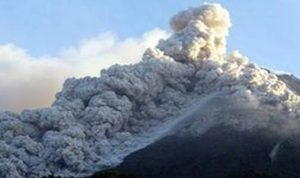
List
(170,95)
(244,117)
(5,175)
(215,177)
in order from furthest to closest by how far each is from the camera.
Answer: (170,95) → (244,117) → (5,175) → (215,177)

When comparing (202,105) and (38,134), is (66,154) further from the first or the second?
(202,105)

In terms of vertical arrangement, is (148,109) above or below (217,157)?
above

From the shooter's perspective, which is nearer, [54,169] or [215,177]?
[215,177]

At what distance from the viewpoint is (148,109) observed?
104188 millimetres

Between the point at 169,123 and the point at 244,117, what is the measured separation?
8669 mm

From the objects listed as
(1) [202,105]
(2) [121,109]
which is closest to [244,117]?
(1) [202,105]

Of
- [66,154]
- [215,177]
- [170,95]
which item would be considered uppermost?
[170,95]

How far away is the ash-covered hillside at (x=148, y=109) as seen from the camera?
93062 mm

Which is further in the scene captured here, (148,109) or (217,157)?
(148,109)

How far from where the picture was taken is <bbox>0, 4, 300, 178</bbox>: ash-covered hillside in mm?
93062

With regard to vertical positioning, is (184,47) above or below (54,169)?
above

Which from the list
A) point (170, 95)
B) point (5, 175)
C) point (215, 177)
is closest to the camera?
point (215, 177)

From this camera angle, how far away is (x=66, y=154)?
9150 centimetres

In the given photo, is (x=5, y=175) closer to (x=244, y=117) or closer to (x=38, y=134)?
(x=38, y=134)
